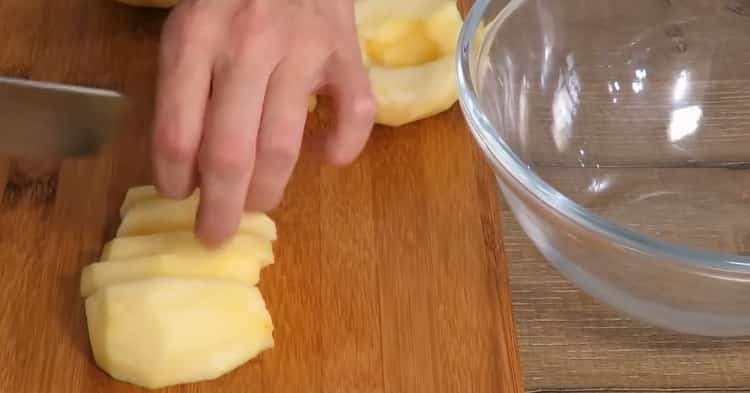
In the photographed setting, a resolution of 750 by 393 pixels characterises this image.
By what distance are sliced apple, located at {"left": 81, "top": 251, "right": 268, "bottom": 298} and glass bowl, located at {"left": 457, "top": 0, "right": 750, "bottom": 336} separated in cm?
35

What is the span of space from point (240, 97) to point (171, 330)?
0.91 ft

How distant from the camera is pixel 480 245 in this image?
1170 mm

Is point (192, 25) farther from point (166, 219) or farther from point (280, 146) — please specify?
point (166, 219)

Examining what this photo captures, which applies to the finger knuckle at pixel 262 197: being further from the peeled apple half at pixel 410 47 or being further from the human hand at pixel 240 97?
the peeled apple half at pixel 410 47

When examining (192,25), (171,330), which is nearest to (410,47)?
(192,25)

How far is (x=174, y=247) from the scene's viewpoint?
3.56ft

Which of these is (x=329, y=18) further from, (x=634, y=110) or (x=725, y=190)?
(x=725, y=190)

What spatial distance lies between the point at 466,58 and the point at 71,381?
0.59 m

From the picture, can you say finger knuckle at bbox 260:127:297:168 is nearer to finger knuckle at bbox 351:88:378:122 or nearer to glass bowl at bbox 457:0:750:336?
finger knuckle at bbox 351:88:378:122

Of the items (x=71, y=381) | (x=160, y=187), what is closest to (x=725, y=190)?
(x=160, y=187)

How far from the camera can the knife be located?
3.76ft

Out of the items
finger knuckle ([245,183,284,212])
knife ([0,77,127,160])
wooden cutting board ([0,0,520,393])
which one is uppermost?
finger knuckle ([245,183,284,212])

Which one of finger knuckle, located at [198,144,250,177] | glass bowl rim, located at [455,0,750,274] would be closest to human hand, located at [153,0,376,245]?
finger knuckle, located at [198,144,250,177]

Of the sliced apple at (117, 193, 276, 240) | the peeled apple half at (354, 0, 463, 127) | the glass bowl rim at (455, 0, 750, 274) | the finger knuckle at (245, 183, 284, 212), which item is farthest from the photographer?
the peeled apple half at (354, 0, 463, 127)
